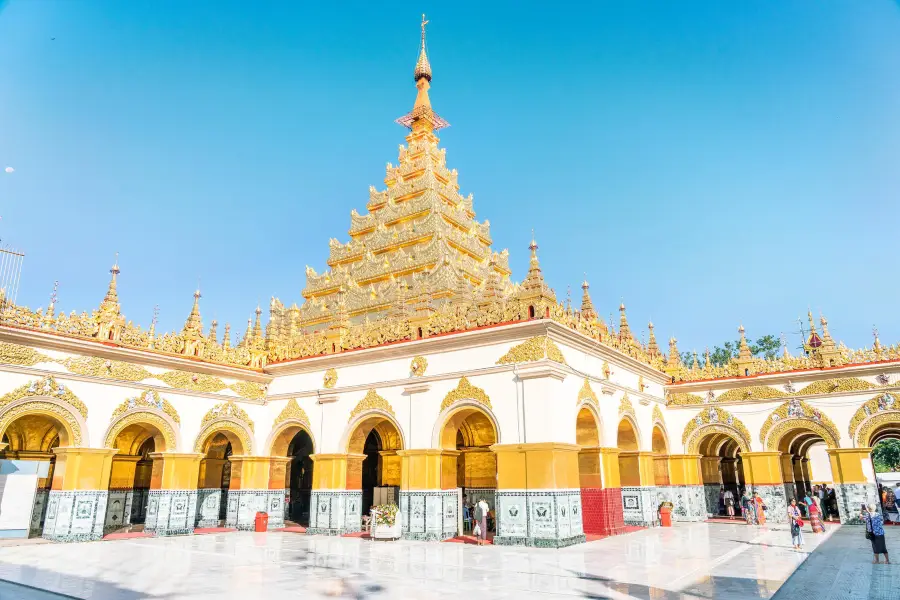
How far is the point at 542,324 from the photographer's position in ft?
47.1

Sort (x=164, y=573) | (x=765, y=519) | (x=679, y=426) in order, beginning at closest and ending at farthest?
1. (x=164, y=573)
2. (x=765, y=519)
3. (x=679, y=426)

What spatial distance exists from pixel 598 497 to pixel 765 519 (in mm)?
7828

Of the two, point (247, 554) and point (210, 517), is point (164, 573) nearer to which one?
point (247, 554)

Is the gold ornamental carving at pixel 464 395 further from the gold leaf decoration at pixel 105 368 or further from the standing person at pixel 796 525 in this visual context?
the gold leaf decoration at pixel 105 368

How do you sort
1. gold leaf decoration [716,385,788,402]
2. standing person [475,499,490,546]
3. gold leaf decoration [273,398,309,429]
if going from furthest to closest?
gold leaf decoration [716,385,788,402] → gold leaf decoration [273,398,309,429] → standing person [475,499,490,546]

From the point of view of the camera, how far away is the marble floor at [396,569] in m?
9.16

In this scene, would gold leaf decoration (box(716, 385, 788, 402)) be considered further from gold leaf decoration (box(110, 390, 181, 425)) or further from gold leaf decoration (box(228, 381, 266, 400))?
gold leaf decoration (box(110, 390, 181, 425))

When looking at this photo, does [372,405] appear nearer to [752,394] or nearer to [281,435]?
[281,435]

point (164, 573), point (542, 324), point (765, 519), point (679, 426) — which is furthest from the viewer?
point (679, 426)

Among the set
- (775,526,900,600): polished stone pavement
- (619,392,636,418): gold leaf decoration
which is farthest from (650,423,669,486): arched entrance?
(775,526,900,600): polished stone pavement

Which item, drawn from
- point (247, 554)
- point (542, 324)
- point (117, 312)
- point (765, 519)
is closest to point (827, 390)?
point (765, 519)

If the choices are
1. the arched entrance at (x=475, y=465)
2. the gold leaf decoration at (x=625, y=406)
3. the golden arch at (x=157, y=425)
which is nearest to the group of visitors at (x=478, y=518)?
the arched entrance at (x=475, y=465)

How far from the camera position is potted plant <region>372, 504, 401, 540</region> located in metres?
15.6

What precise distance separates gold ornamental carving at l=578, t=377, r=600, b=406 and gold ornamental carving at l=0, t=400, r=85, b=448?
1223 cm
